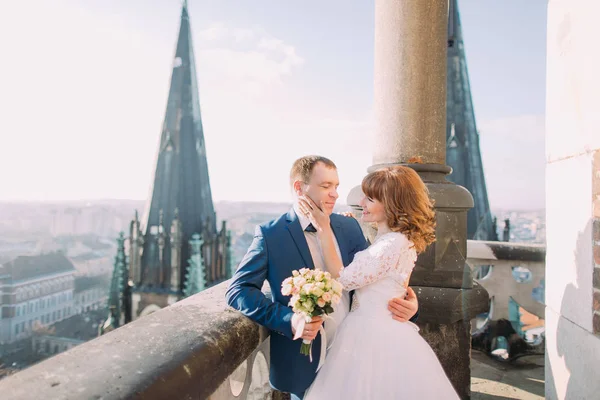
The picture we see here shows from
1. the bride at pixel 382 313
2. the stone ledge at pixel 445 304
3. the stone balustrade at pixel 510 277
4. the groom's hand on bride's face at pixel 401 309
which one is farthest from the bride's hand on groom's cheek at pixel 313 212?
the stone balustrade at pixel 510 277

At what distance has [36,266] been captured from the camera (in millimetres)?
40094

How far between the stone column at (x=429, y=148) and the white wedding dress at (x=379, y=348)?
929mm

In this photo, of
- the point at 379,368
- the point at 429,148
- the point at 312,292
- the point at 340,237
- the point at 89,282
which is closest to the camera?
the point at 312,292

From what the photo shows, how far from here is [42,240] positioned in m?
38.9

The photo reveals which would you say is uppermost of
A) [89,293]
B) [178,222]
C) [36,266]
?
[178,222]

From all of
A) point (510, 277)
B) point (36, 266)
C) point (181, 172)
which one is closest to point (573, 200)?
point (510, 277)

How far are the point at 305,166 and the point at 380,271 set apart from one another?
0.62 m

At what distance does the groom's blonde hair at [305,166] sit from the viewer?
2.02m

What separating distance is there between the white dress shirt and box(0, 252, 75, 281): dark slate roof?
44.6 m

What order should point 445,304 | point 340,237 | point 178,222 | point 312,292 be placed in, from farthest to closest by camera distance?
1. point 178,222
2. point 445,304
3. point 340,237
4. point 312,292

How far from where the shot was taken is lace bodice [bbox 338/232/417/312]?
1856mm

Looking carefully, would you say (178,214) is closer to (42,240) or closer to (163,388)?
(42,240)

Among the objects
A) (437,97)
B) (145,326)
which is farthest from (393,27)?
(145,326)

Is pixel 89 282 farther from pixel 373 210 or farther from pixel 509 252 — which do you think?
pixel 373 210
